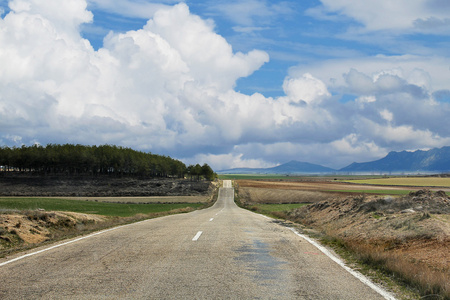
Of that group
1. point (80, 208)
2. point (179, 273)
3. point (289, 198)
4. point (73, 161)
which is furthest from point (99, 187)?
point (179, 273)

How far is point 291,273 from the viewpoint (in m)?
8.15

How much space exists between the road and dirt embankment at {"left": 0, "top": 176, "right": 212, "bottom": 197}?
329ft

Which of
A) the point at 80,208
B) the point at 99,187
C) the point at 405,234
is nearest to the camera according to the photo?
the point at 405,234

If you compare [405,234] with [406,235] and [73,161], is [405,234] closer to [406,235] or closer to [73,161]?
[406,235]

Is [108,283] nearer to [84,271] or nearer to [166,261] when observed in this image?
[84,271]

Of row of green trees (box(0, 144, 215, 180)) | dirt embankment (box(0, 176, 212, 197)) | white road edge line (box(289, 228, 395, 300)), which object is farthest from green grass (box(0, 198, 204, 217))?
row of green trees (box(0, 144, 215, 180))

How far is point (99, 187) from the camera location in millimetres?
122875

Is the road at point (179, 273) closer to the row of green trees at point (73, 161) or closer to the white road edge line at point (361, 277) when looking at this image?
the white road edge line at point (361, 277)

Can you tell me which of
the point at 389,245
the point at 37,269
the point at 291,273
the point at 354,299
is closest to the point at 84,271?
the point at 37,269

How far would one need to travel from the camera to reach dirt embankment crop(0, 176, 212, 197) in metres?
111

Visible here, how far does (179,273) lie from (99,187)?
121 m

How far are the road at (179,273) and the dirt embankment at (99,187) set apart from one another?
329 feet

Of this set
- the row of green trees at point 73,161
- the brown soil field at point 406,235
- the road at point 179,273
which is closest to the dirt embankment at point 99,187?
the row of green trees at point 73,161

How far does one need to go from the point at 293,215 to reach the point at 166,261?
21074mm
